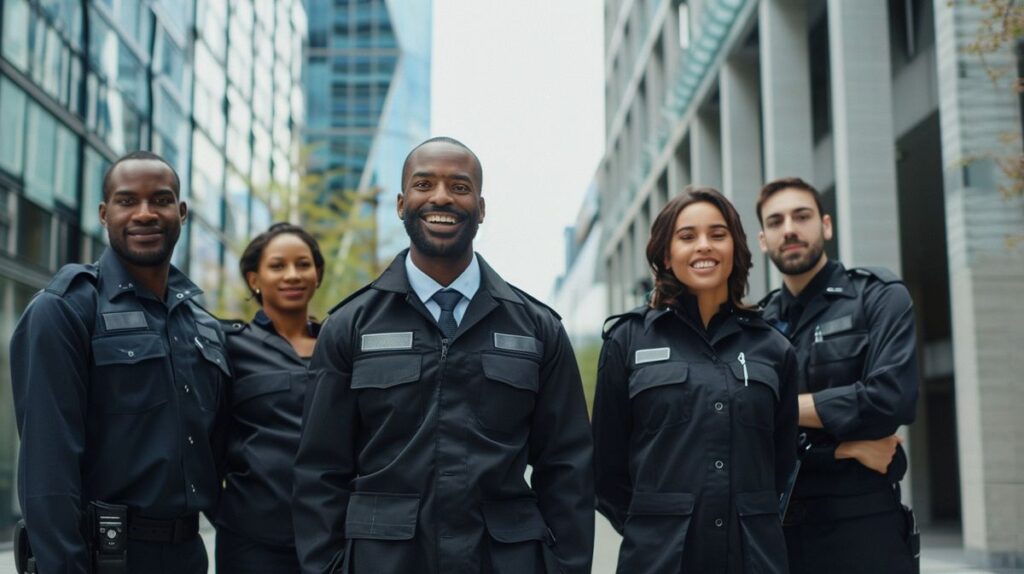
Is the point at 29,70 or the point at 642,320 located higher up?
the point at 29,70

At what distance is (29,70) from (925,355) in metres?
18.2

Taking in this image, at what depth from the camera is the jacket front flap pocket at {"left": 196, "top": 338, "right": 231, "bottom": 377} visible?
14.7 ft

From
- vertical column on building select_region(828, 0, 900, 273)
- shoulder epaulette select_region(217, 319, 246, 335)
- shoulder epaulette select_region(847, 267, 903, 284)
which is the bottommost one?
shoulder epaulette select_region(217, 319, 246, 335)

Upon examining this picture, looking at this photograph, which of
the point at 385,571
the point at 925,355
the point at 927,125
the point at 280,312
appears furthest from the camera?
the point at 925,355

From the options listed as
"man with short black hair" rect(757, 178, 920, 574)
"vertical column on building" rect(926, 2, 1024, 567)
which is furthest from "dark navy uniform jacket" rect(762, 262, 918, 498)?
"vertical column on building" rect(926, 2, 1024, 567)

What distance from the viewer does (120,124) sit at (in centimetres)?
2250

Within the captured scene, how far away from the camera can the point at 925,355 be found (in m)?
23.4

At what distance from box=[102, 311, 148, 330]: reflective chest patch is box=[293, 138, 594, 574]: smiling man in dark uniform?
2.56ft

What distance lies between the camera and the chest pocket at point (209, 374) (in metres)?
4.39

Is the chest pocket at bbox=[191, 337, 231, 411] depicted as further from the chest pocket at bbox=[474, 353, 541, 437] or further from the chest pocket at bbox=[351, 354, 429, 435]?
the chest pocket at bbox=[474, 353, 541, 437]

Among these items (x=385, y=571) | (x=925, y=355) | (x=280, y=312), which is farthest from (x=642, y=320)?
(x=925, y=355)

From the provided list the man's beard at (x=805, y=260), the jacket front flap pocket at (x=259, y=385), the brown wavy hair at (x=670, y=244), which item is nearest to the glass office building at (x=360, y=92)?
the jacket front flap pocket at (x=259, y=385)

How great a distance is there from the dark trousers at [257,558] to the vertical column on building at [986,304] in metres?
8.82

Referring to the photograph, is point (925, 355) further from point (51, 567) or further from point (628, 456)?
point (51, 567)
